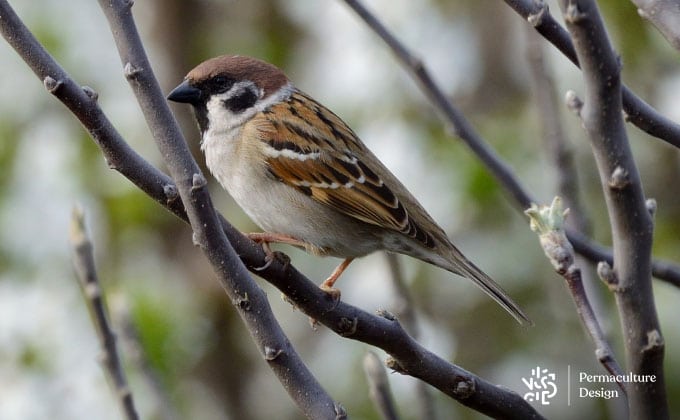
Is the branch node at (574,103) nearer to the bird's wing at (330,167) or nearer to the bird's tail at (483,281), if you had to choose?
the bird's tail at (483,281)

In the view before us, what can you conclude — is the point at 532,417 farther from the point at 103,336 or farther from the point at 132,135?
the point at 132,135

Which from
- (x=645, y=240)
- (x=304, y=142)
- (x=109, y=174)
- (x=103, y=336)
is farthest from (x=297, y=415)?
(x=645, y=240)

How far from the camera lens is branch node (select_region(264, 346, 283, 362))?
5.02 ft

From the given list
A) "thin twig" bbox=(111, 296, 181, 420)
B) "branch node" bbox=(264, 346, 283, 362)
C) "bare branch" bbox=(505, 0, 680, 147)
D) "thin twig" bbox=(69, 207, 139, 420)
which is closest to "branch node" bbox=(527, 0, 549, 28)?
"bare branch" bbox=(505, 0, 680, 147)

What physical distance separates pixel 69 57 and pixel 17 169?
1.82ft

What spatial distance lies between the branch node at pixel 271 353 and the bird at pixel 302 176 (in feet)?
3.56

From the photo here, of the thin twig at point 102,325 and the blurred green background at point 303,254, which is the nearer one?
the thin twig at point 102,325

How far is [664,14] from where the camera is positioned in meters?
1.49

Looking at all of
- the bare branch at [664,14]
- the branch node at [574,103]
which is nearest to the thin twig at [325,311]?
the branch node at [574,103]

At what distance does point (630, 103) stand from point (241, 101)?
1626 mm

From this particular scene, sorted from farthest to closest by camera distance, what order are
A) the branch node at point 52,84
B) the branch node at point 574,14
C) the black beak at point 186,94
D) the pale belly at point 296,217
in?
the black beak at point 186,94, the pale belly at point 296,217, the branch node at point 52,84, the branch node at point 574,14

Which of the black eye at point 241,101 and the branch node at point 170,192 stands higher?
the black eye at point 241,101

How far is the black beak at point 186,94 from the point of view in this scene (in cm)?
287

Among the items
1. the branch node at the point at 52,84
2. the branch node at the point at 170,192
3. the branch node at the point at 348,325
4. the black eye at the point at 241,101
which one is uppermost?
the black eye at the point at 241,101
